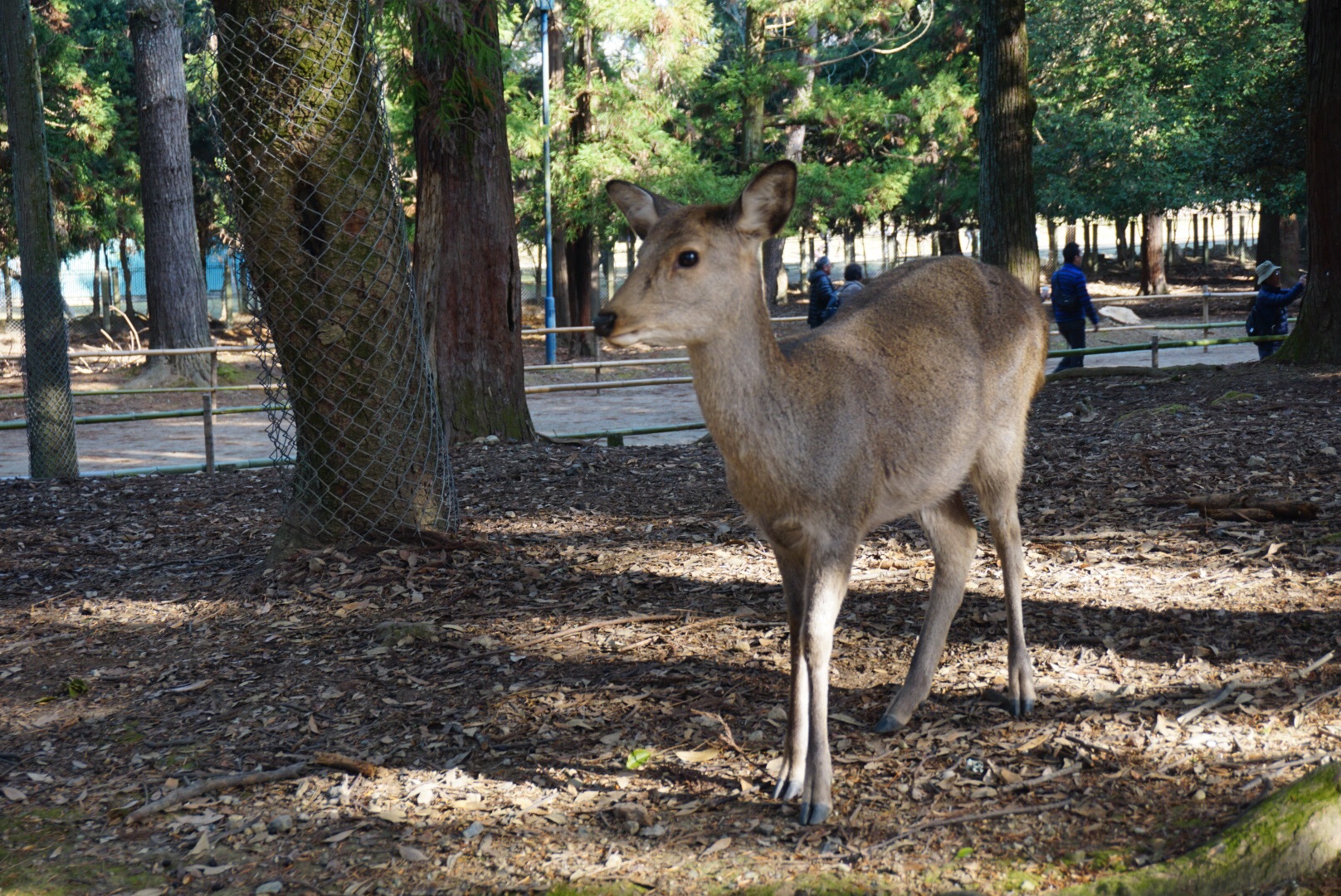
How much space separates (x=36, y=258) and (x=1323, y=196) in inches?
466

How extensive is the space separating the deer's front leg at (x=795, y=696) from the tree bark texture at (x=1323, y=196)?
913cm

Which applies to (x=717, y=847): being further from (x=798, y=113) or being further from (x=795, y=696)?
(x=798, y=113)

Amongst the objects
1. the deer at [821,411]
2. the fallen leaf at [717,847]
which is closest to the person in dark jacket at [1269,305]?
the deer at [821,411]

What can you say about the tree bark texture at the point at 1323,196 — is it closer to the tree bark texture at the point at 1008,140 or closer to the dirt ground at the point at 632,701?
the tree bark texture at the point at 1008,140

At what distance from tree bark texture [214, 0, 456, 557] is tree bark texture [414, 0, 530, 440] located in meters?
2.97

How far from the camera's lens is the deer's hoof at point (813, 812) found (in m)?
3.54

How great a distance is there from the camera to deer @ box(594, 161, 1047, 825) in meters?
3.60

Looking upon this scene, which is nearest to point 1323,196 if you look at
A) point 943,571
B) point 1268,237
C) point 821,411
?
point 943,571

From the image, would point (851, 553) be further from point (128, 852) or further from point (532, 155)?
point (532, 155)

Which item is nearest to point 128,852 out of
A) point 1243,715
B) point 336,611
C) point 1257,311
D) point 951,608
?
point 336,611

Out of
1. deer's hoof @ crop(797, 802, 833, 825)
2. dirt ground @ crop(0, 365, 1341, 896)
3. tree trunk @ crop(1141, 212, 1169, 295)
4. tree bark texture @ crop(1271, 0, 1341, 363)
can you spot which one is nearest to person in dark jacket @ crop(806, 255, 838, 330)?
tree bark texture @ crop(1271, 0, 1341, 363)

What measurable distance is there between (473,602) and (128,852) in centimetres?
223

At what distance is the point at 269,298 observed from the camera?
239 inches

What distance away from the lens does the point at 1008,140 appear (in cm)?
1129
